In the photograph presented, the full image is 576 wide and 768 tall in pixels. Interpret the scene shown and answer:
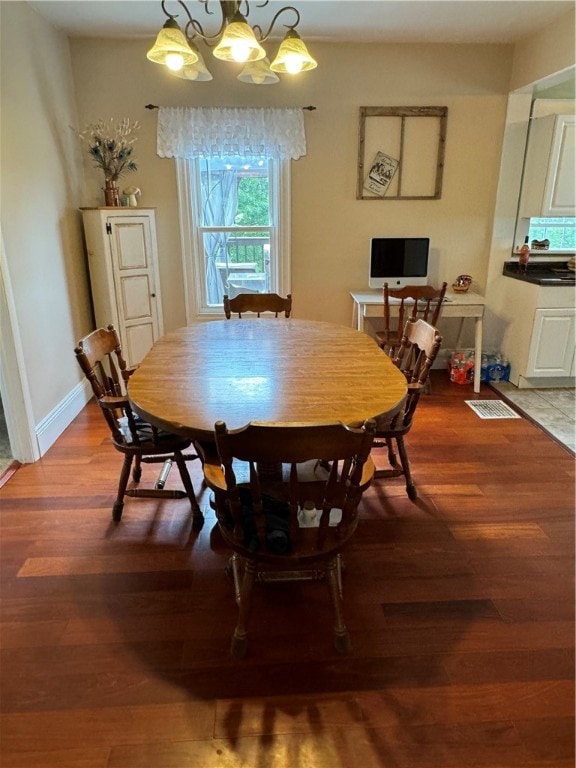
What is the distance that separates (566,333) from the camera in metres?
3.63

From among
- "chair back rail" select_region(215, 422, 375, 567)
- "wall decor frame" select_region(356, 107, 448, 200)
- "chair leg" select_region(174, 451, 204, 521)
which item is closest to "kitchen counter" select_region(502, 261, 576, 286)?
"wall decor frame" select_region(356, 107, 448, 200)

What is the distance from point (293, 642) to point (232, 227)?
3174mm

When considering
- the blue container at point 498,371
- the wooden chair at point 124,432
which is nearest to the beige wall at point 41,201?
the wooden chair at point 124,432

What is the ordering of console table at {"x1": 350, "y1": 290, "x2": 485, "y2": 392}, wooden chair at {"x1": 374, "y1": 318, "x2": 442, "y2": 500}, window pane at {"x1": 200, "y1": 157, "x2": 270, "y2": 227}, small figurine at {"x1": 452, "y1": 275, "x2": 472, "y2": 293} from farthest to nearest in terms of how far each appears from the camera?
small figurine at {"x1": 452, "y1": 275, "x2": 472, "y2": 293}
window pane at {"x1": 200, "y1": 157, "x2": 270, "y2": 227}
console table at {"x1": 350, "y1": 290, "x2": 485, "y2": 392}
wooden chair at {"x1": 374, "y1": 318, "x2": 442, "y2": 500}

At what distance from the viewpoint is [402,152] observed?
12.4 ft

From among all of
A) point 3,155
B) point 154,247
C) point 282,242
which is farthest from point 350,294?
point 3,155

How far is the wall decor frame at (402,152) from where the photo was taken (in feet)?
12.2

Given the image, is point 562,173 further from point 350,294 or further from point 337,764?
point 337,764

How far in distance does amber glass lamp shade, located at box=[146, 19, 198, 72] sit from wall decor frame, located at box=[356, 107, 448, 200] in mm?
2137

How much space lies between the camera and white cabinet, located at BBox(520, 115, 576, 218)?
3527mm

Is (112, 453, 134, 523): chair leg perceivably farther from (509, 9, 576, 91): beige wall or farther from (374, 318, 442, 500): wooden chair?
(509, 9, 576, 91): beige wall

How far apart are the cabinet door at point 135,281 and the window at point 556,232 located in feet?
10.2

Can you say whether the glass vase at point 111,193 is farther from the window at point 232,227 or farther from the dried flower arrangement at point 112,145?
the window at point 232,227

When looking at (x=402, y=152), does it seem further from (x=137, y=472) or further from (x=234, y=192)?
(x=137, y=472)
